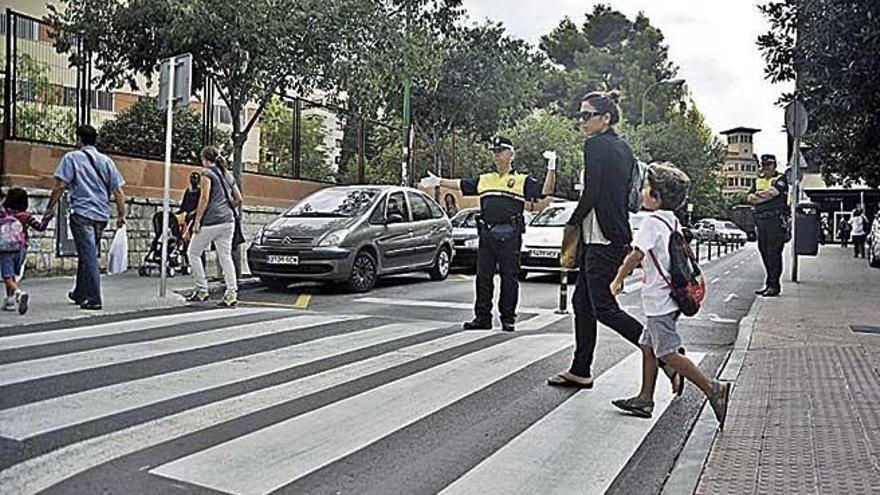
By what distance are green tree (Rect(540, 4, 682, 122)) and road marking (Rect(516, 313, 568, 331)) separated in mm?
50757

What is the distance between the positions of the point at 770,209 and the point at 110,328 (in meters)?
8.43

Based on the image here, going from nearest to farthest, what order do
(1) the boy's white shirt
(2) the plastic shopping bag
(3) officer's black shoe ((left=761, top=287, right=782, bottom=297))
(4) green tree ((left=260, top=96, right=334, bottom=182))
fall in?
(1) the boy's white shirt → (2) the plastic shopping bag → (3) officer's black shoe ((left=761, top=287, right=782, bottom=297)) → (4) green tree ((left=260, top=96, right=334, bottom=182))

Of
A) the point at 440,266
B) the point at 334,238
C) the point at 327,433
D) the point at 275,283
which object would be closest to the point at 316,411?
the point at 327,433

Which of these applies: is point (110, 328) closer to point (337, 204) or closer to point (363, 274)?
point (363, 274)

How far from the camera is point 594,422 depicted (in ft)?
18.4

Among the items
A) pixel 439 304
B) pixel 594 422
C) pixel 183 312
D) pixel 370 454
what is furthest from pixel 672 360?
pixel 439 304

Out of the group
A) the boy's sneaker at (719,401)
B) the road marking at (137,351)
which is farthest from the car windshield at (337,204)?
the boy's sneaker at (719,401)

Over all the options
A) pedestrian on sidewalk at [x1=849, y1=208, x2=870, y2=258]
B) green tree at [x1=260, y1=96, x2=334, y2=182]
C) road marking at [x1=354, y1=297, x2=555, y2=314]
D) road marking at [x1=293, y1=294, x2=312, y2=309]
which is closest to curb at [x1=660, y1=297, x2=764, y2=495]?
road marking at [x1=354, y1=297, x2=555, y2=314]

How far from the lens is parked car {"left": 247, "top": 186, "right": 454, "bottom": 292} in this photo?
508 inches

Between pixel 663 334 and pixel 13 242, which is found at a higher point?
A: pixel 13 242

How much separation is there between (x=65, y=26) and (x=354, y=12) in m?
4.53

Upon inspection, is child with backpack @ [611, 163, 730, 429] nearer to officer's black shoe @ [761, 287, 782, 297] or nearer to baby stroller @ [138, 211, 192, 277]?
officer's black shoe @ [761, 287, 782, 297]

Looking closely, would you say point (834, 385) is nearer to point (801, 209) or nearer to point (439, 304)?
point (439, 304)

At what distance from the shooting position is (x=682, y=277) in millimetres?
5434
